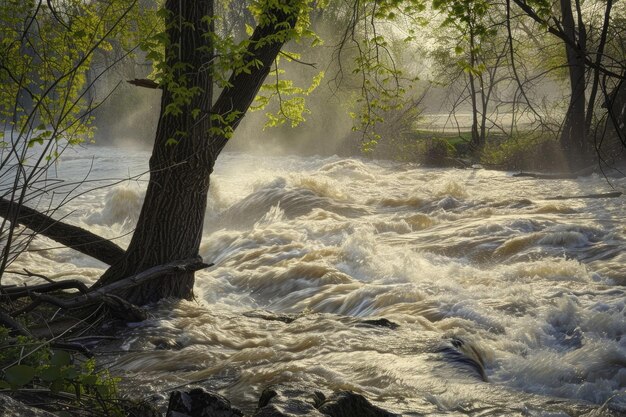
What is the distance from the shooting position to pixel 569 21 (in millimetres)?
19328

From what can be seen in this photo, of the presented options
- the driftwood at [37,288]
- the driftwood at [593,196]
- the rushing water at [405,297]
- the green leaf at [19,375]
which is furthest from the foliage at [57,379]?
the driftwood at [593,196]

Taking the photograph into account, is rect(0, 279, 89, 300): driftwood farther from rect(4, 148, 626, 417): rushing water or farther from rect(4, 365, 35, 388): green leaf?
rect(4, 365, 35, 388): green leaf

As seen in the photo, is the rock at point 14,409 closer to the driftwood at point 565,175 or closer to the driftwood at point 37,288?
the driftwood at point 37,288

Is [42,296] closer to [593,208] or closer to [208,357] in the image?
[208,357]

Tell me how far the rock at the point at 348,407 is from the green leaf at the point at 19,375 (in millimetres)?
1851

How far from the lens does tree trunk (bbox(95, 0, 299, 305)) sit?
806 centimetres

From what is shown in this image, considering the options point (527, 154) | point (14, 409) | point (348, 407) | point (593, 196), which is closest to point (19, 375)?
point (14, 409)

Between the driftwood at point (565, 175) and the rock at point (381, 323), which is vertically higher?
the driftwood at point (565, 175)

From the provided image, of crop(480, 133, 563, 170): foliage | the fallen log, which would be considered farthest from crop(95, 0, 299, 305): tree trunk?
crop(480, 133, 563, 170): foliage

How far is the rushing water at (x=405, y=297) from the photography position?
20.9 feet

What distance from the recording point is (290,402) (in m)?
4.43

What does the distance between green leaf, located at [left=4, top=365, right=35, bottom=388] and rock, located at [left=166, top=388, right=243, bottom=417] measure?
114 cm

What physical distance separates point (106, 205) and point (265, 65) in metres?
12.0

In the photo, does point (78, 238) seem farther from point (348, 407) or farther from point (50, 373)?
point (50, 373)
